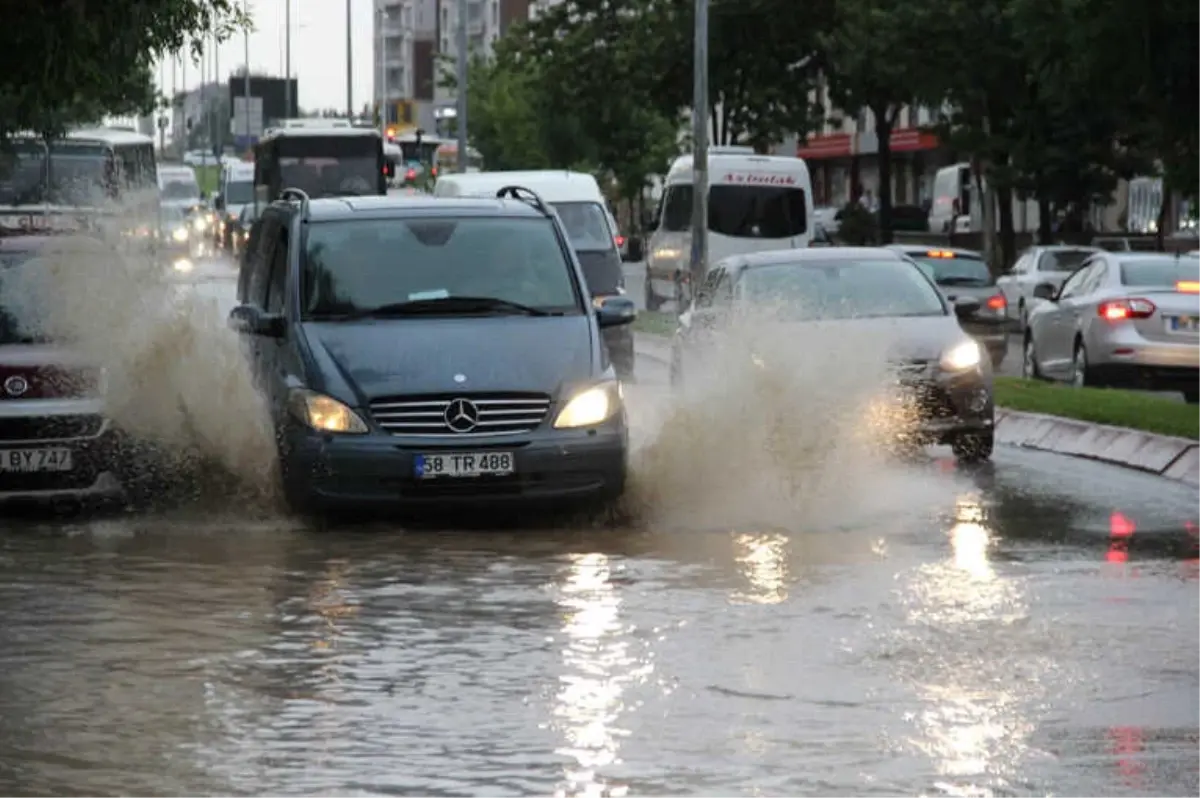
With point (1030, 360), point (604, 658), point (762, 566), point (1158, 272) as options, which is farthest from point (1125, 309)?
point (604, 658)

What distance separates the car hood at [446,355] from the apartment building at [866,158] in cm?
7776

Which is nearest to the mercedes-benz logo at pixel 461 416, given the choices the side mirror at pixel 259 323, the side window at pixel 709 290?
the side mirror at pixel 259 323

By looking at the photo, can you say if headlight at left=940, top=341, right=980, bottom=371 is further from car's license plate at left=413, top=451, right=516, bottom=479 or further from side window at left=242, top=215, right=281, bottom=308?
car's license plate at left=413, top=451, right=516, bottom=479

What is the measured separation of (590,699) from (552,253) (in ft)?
→ 25.5

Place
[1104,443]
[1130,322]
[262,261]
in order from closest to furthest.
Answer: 1. [262,261]
2. [1104,443]
3. [1130,322]

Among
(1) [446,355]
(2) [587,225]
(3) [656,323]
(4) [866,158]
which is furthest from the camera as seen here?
(4) [866,158]

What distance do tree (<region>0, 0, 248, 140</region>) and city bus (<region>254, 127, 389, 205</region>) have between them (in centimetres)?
3252

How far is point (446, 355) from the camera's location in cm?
1556

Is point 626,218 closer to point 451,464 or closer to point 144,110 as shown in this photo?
point 144,110

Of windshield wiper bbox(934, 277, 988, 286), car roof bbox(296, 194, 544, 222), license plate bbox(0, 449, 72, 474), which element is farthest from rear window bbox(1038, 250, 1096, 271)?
license plate bbox(0, 449, 72, 474)

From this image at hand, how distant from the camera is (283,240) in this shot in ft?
57.8

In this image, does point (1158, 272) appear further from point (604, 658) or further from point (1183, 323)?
point (604, 658)

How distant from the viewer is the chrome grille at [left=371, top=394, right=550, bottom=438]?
49.9ft

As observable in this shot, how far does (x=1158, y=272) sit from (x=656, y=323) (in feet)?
54.2
